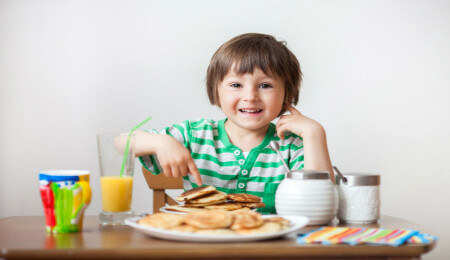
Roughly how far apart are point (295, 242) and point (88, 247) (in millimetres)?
297

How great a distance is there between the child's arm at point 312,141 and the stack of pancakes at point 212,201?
289 mm

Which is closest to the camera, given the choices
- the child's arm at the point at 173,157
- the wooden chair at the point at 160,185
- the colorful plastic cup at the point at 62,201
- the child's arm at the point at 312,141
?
the colorful plastic cup at the point at 62,201

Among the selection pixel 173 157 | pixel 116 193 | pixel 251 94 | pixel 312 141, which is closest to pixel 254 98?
pixel 251 94

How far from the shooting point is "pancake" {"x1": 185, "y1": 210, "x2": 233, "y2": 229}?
802 mm

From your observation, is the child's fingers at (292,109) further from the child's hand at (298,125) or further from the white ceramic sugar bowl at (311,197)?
the white ceramic sugar bowl at (311,197)

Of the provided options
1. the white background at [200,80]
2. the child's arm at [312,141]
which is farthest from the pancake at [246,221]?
the white background at [200,80]

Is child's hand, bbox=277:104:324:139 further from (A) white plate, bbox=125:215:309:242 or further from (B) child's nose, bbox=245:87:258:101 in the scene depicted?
(A) white plate, bbox=125:215:309:242

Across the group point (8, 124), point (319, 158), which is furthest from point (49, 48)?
point (319, 158)

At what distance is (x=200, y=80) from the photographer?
88.2 inches

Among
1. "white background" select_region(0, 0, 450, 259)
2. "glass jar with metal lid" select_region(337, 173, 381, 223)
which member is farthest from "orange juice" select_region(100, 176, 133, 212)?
"white background" select_region(0, 0, 450, 259)

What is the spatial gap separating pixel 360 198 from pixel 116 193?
0.46 metres

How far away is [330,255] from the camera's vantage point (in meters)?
0.75

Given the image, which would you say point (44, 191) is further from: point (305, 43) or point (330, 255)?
point (305, 43)

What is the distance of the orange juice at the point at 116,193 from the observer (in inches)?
38.7
